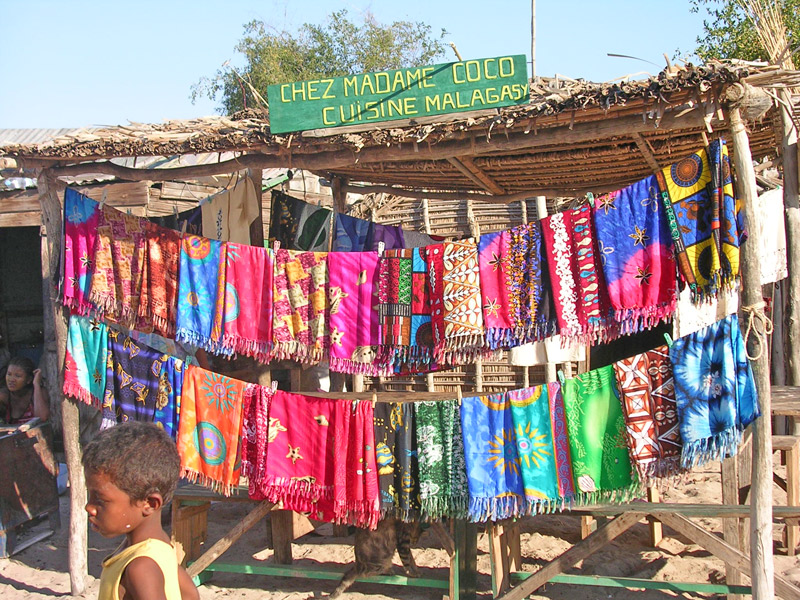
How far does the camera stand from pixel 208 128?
14.9 ft

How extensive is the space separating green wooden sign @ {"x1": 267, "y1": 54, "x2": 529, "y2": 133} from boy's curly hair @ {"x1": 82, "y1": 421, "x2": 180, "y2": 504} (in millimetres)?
2469

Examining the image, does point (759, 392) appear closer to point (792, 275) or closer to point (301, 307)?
point (792, 275)

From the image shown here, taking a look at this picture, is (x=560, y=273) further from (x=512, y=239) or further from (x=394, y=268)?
(x=394, y=268)

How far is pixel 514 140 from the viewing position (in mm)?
4008

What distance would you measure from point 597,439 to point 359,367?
4.71 feet

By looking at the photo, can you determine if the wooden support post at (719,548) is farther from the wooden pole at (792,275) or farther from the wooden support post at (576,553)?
the wooden pole at (792,275)

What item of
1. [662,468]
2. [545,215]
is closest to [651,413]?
[662,468]

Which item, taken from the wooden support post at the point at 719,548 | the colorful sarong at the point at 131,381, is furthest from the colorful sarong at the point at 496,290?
the colorful sarong at the point at 131,381

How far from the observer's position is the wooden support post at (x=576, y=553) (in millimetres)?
4082

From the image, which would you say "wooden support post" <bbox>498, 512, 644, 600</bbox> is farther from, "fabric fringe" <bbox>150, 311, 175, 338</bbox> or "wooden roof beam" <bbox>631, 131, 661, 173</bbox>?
"fabric fringe" <bbox>150, 311, 175, 338</bbox>

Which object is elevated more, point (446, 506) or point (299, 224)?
point (299, 224)

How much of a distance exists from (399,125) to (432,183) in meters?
1.75

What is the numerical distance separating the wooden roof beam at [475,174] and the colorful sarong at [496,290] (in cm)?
77

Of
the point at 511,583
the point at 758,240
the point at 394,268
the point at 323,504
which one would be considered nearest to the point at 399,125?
the point at 394,268
